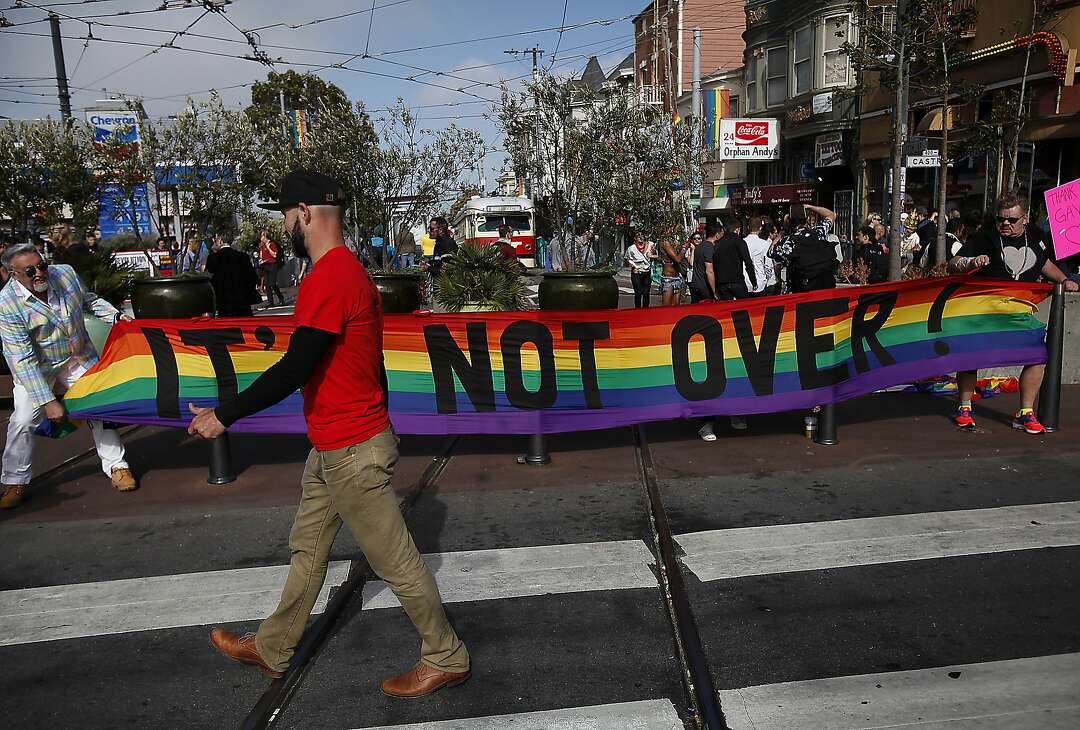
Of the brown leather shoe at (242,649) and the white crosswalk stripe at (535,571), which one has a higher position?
the brown leather shoe at (242,649)

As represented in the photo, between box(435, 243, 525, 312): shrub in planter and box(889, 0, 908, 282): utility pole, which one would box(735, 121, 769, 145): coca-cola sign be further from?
box(435, 243, 525, 312): shrub in planter

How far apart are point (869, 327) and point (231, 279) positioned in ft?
27.2

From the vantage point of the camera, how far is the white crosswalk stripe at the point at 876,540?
4867mm

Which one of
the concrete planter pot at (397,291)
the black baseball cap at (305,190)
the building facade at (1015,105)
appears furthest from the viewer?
the building facade at (1015,105)

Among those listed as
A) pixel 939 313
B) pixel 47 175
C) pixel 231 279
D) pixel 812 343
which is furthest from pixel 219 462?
pixel 47 175

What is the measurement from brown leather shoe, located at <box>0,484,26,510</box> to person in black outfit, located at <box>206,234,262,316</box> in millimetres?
5801

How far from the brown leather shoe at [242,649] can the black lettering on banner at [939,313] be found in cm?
609

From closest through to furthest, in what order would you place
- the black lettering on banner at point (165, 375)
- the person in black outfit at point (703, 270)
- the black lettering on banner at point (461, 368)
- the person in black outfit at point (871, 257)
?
the black lettering on banner at point (165, 375), the black lettering on banner at point (461, 368), the person in black outfit at point (703, 270), the person in black outfit at point (871, 257)

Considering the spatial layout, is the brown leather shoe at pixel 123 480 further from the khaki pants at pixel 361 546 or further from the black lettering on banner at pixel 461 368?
the khaki pants at pixel 361 546

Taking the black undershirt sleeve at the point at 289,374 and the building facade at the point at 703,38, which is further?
the building facade at the point at 703,38

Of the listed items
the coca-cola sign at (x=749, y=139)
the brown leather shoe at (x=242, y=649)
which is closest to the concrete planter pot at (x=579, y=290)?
the brown leather shoe at (x=242, y=649)

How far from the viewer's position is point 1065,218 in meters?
8.20

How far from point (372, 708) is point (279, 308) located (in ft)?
69.9

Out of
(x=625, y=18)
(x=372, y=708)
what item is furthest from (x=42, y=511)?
(x=625, y=18)
